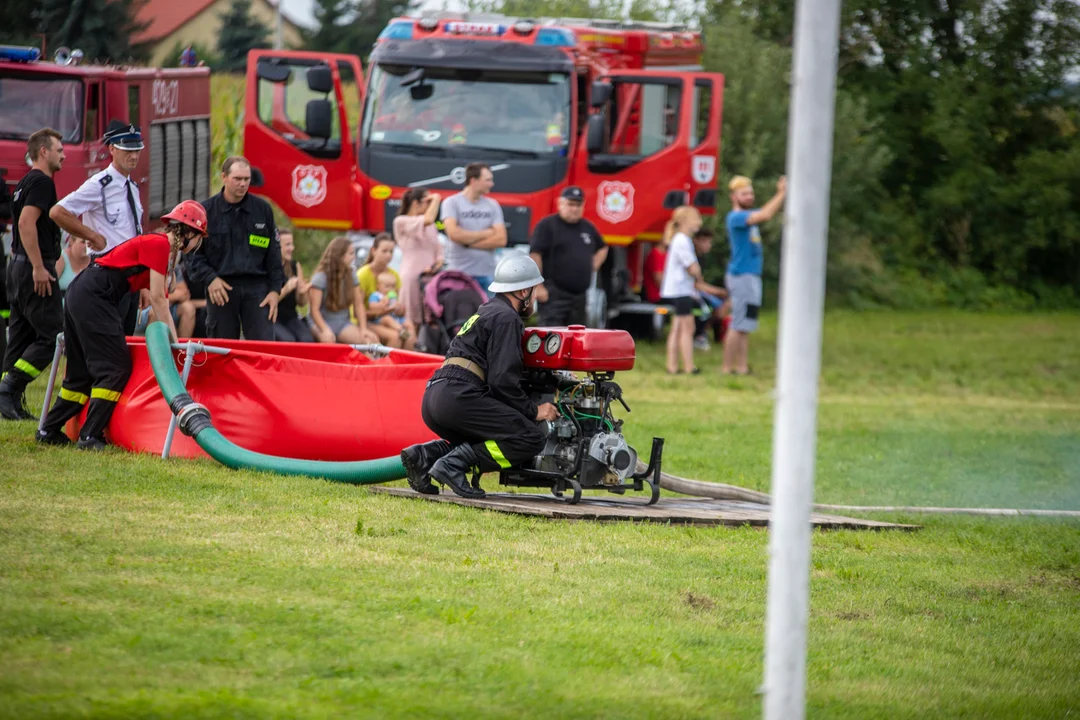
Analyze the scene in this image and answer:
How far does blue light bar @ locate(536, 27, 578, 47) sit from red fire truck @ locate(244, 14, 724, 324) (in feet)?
0.06

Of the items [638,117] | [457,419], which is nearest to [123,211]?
[457,419]

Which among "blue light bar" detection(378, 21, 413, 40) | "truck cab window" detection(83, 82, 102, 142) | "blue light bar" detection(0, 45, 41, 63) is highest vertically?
"blue light bar" detection(378, 21, 413, 40)

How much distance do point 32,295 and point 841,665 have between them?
271 inches

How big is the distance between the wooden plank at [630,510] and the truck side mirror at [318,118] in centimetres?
926

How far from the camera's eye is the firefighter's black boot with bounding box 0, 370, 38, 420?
10.5 metres

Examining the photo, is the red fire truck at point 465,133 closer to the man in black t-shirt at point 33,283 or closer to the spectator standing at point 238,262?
the spectator standing at point 238,262

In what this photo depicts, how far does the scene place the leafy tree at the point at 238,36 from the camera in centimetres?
4194

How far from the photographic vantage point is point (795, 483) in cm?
448

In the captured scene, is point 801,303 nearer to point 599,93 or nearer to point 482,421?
point 482,421

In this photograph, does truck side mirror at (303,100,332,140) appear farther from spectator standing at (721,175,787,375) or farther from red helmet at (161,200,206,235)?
red helmet at (161,200,206,235)

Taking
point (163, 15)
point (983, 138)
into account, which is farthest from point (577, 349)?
point (983, 138)

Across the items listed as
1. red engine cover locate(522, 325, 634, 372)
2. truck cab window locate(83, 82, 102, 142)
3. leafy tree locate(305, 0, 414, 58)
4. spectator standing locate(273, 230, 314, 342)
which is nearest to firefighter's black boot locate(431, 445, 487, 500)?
red engine cover locate(522, 325, 634, 372)

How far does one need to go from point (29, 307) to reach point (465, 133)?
8.16 m

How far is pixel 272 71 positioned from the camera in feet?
55.7
